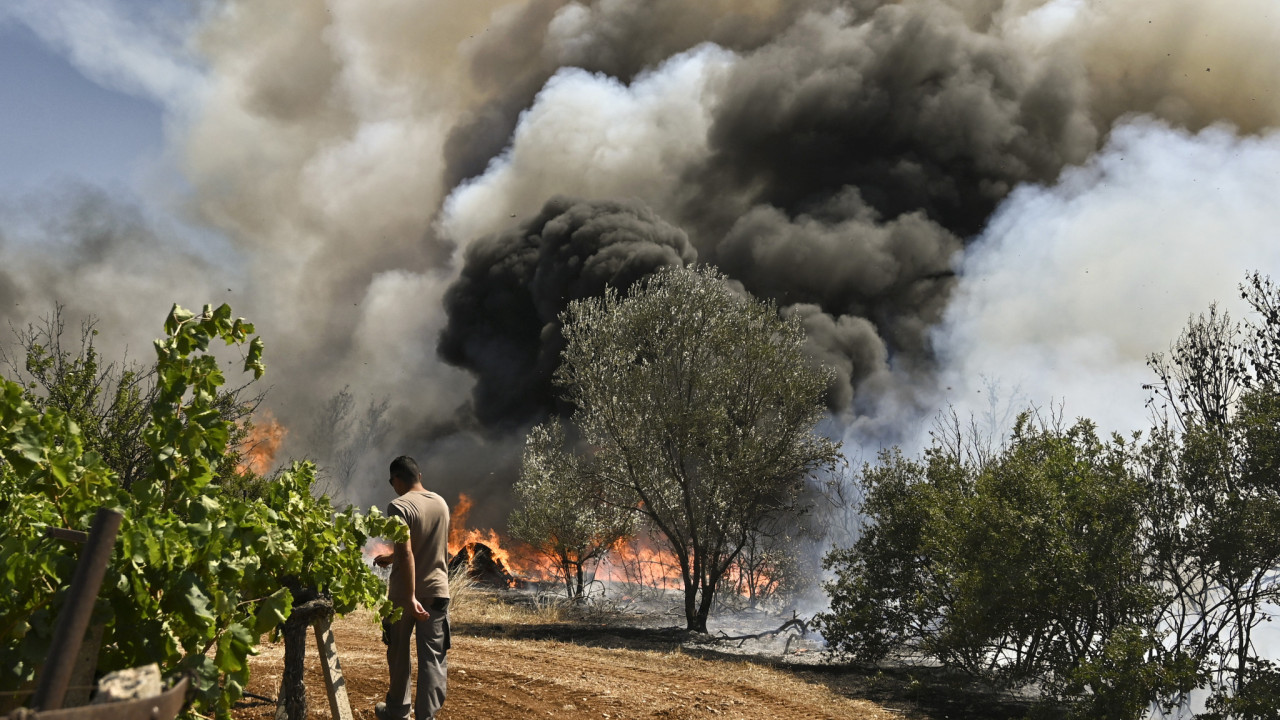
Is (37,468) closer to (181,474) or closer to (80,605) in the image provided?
(181,474)

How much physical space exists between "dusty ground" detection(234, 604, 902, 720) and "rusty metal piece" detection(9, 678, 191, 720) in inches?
196

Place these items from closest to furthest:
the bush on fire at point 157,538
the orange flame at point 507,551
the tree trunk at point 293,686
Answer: the bush on fire at point 157,538 < the tree trunk at point 293,686 < the orange flame at point 507,551

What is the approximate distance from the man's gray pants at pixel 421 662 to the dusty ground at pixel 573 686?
0.98 metres

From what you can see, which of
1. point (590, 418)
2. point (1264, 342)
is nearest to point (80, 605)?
point (1264, 342)

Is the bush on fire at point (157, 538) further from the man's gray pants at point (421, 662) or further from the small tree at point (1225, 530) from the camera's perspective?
the small tree at point (1225, 530)

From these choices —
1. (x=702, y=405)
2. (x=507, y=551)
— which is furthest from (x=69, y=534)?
(x=507, y=551)

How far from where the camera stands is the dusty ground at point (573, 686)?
273 inches

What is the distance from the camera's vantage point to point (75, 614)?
154 cm

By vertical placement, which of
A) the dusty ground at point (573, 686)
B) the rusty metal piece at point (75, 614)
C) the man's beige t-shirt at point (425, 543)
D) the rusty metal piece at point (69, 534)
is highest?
the man's beige t-shirt at point (425, 543)

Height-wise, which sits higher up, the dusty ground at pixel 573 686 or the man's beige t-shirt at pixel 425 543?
the man's beige t-shirt at pixel 425 543

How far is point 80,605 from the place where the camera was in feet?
5.08

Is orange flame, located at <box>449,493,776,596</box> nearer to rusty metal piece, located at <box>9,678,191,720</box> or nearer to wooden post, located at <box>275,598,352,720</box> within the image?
wooden post, located at <box>275,598,352,720</box>

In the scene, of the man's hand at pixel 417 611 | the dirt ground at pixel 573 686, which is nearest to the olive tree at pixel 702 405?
the dirt ground at pixel 573 686

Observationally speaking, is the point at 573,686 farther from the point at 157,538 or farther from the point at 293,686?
the point at 157,538
